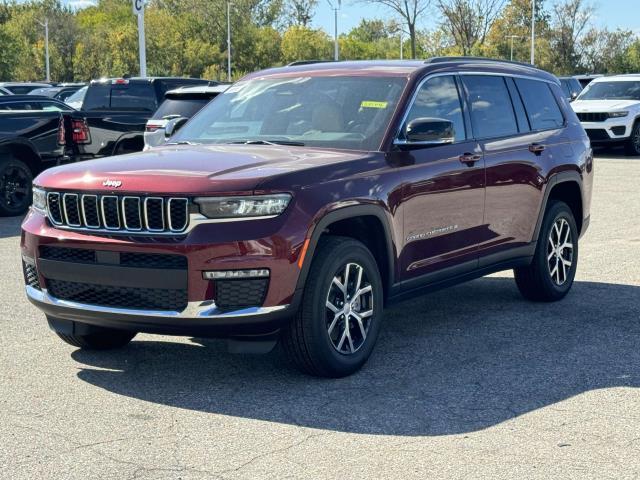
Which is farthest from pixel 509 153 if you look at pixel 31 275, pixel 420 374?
pixel 31 275

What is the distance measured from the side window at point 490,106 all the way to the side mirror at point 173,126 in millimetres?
2076

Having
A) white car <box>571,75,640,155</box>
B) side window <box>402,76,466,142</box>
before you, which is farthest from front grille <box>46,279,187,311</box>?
white car <box>571,75,640,155</box>

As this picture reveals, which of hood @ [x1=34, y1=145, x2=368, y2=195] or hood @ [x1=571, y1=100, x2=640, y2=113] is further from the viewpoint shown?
hood @ [x1=571, y1=100, x2=640, y2=113]

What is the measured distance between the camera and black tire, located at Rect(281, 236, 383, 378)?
220 inches

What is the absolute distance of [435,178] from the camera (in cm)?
654

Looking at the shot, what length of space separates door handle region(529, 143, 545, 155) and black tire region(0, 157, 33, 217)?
28.1 ft

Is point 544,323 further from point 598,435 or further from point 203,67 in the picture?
point 203,67

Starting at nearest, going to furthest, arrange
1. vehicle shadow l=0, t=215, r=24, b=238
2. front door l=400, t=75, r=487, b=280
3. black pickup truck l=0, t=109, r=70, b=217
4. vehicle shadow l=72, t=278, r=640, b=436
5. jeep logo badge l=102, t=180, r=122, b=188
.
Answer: vehicle shadow l=72, t=278, r=640, b=436 < jeep logo badge l=102, t=180, r=122, b=188 < front door l=400, t=75, r=487, b=280 < vehicle shadow l=0, t=215, r=24, b=238 < black pickup truck l=0, t=109, r=70, b=217

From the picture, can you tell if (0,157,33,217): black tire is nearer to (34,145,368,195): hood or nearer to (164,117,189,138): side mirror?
(164,117,189,138): side mirror

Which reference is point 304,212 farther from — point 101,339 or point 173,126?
point 173,126

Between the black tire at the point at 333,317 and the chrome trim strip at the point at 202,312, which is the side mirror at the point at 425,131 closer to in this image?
the black tire at the point at 333,317

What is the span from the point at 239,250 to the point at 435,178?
173cm

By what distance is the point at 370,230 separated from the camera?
20.4ft

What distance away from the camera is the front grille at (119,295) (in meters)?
5.37
